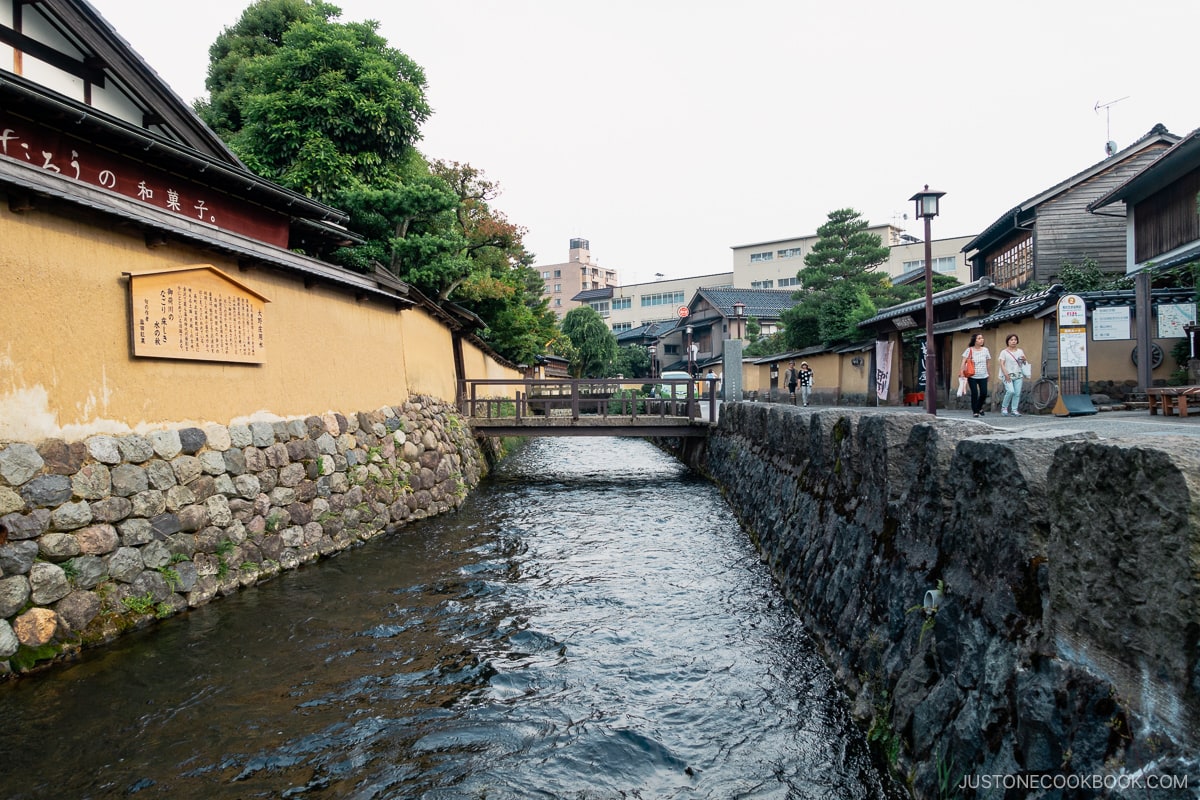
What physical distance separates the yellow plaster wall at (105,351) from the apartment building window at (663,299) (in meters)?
65.4

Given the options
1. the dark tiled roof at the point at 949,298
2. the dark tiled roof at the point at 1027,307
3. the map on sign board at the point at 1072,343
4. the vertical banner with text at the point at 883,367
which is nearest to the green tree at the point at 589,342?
the dark tiled roof at the point at 949,298

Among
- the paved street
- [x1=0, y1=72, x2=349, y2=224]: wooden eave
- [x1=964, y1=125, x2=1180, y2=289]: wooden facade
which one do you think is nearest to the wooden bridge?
[x1=0, y1=72, x2=349, y2=224]: wooden eave

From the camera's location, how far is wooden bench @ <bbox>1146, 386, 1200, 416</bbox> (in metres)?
12.0

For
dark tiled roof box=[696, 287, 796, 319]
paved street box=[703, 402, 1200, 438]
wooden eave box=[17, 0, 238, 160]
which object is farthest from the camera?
dark tiled roof box=[696, 287, 796, 319]

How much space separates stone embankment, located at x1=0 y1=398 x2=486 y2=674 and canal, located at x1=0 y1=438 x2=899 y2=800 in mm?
376

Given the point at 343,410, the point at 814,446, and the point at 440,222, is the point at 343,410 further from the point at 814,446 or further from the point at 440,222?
the point at 440,222

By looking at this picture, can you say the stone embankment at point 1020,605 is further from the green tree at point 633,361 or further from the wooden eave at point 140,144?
the green tree at point 633,361

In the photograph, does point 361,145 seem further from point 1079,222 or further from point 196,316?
point 1079,222

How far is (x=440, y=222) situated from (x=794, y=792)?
20.5 metres

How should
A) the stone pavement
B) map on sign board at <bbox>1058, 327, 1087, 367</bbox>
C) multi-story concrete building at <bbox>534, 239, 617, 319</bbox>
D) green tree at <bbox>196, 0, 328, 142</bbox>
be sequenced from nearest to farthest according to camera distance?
the stone pavement, map on sign board at <bbox>1058, 327, 1087, 367</bbox>, green tree at <bbox>196, 0, 328, 142</bbox>, multi-story concrete building at <bbox>534, 239, 617, 319</bbox>

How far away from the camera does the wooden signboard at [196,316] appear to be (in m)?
7.95

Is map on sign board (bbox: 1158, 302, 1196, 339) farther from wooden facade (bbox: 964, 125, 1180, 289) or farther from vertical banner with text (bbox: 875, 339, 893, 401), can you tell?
wooden facade (bbox: 964, 125, 1180, 289)

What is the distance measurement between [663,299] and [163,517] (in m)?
70.8

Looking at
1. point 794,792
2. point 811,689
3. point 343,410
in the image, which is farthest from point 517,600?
point 343,410
